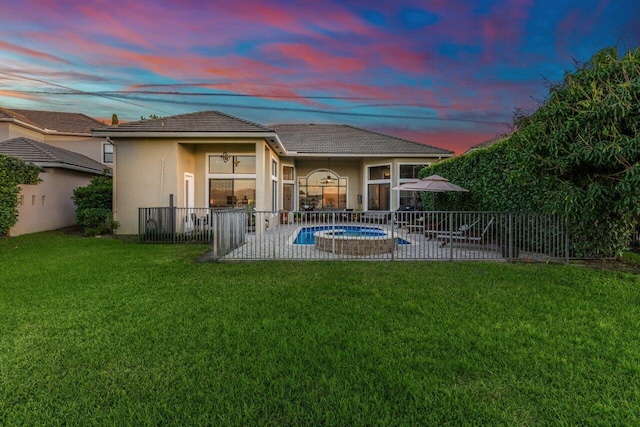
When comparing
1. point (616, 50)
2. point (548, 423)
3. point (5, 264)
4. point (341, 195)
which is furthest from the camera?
point (341, 195)

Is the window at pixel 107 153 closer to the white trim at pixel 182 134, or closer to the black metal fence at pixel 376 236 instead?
the white trim at pixel 182 134

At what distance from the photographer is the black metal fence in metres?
8.41

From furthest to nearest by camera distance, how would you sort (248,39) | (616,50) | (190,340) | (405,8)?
(248,39) < (405,8) < (616,50) < (190,340)

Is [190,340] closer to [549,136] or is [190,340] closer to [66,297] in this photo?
[66,297]

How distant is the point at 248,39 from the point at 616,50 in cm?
1239

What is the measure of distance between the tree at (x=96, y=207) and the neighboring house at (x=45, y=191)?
165cm

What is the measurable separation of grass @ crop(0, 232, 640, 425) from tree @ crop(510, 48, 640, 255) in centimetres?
154

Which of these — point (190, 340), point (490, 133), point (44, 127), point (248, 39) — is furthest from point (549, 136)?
point (44, 127)

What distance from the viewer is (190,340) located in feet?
12.4

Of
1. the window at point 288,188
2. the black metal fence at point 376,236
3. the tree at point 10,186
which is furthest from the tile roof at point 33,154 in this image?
the window at point 288,188

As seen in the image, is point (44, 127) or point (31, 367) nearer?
point (31, 367)

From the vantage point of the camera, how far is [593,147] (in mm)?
6246

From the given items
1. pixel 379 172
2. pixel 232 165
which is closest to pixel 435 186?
pixel 379 172

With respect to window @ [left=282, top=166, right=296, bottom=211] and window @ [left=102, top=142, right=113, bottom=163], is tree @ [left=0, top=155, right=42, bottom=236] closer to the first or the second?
window @ [left=102, top=142, right=113, bottom=163]
